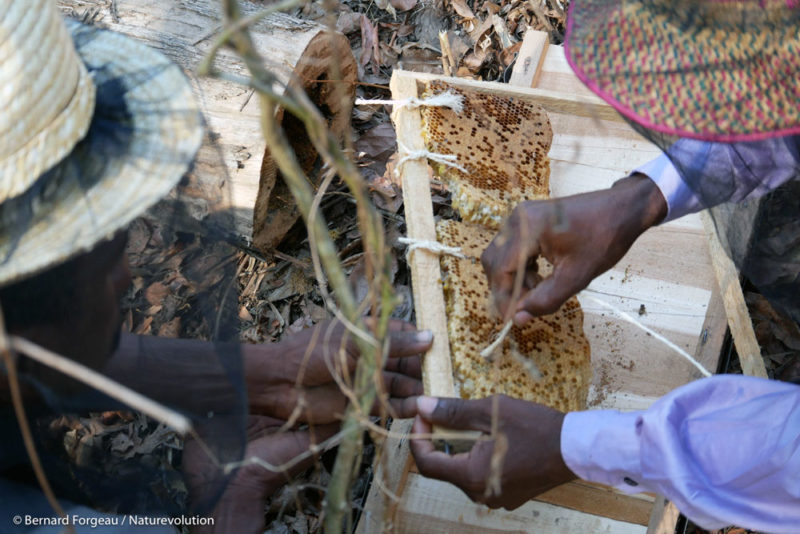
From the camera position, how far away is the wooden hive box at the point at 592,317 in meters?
2.21

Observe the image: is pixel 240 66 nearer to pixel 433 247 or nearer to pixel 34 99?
pixel 433 247

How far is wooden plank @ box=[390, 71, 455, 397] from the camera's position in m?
2.07

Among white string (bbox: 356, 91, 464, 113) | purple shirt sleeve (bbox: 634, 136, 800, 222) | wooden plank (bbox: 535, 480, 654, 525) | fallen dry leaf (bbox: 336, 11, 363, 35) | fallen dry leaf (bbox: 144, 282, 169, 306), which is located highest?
purple shirt sleeve (bbox: 634, 136, 800, 222)

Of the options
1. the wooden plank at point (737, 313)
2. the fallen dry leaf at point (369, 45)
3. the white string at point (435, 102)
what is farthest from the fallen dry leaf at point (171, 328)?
the fallen dry leaf at point (369, 45)

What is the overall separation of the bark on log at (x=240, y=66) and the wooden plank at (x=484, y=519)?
1249 mm

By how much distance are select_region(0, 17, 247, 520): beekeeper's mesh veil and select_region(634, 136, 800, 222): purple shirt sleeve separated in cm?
136

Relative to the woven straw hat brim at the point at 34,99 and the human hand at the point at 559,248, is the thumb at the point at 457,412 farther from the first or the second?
the woven straw hat brim at the point at 34,99

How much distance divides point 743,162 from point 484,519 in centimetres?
137

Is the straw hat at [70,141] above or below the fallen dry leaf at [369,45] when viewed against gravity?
above

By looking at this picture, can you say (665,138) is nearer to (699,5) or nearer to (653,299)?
(699,5)

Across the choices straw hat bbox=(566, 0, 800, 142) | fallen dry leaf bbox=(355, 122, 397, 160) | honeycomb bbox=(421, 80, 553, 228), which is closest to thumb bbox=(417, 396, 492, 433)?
honeycomb bbox=(421, 80, 553, 228)

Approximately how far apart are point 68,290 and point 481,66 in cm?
322

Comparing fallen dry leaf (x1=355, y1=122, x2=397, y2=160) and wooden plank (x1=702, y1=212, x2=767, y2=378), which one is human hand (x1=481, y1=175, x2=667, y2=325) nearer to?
wooden plank (x1=702, y1=212, x2=767, y2=378)

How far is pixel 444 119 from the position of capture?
246 centimetres
